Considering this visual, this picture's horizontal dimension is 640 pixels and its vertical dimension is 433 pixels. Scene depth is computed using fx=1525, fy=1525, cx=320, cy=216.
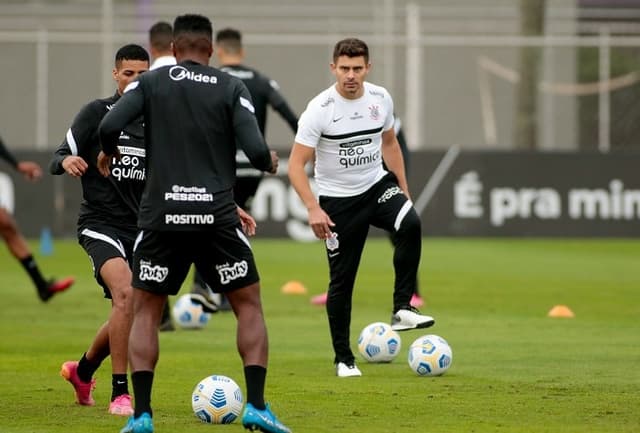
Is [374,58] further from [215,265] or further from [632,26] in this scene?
[215,265]

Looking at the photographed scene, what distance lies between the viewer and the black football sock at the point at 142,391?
7.82 meters

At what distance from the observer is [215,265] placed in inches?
315

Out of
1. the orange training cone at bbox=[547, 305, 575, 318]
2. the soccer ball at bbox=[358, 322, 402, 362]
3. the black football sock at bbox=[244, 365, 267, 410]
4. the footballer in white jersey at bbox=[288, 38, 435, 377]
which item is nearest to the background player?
the orange training cone at bbox=[547, 305, 575, 318]

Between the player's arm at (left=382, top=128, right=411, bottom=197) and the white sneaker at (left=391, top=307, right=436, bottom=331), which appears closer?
the white sneaker at (left=391, top=307, right=436, bottom=331)

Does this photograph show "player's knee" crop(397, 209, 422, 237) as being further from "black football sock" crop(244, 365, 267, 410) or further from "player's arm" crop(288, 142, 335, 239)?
"black football sock" crop(244, 365, 267, 410)

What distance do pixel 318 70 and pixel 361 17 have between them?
5.17 ft

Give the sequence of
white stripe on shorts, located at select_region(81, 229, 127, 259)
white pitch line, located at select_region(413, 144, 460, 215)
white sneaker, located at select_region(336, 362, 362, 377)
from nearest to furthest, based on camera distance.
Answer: white stripe on shorts, located at select_region(81, 229, 127, 259) → white sneaker, located at select_region(336, 362, 362, 377) → white pitch line, located at select_region(413, 144, 460, 215)

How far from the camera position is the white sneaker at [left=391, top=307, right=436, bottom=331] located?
10453 millimetres

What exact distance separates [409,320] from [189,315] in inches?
143

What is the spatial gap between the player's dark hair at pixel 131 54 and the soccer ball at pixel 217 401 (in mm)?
2127

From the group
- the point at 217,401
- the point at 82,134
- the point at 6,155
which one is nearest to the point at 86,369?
the point at 217,401

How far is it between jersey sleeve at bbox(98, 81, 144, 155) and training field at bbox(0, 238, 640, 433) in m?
1.63

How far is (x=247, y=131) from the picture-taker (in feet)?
25.6

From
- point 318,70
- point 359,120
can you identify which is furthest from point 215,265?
point 318,70
